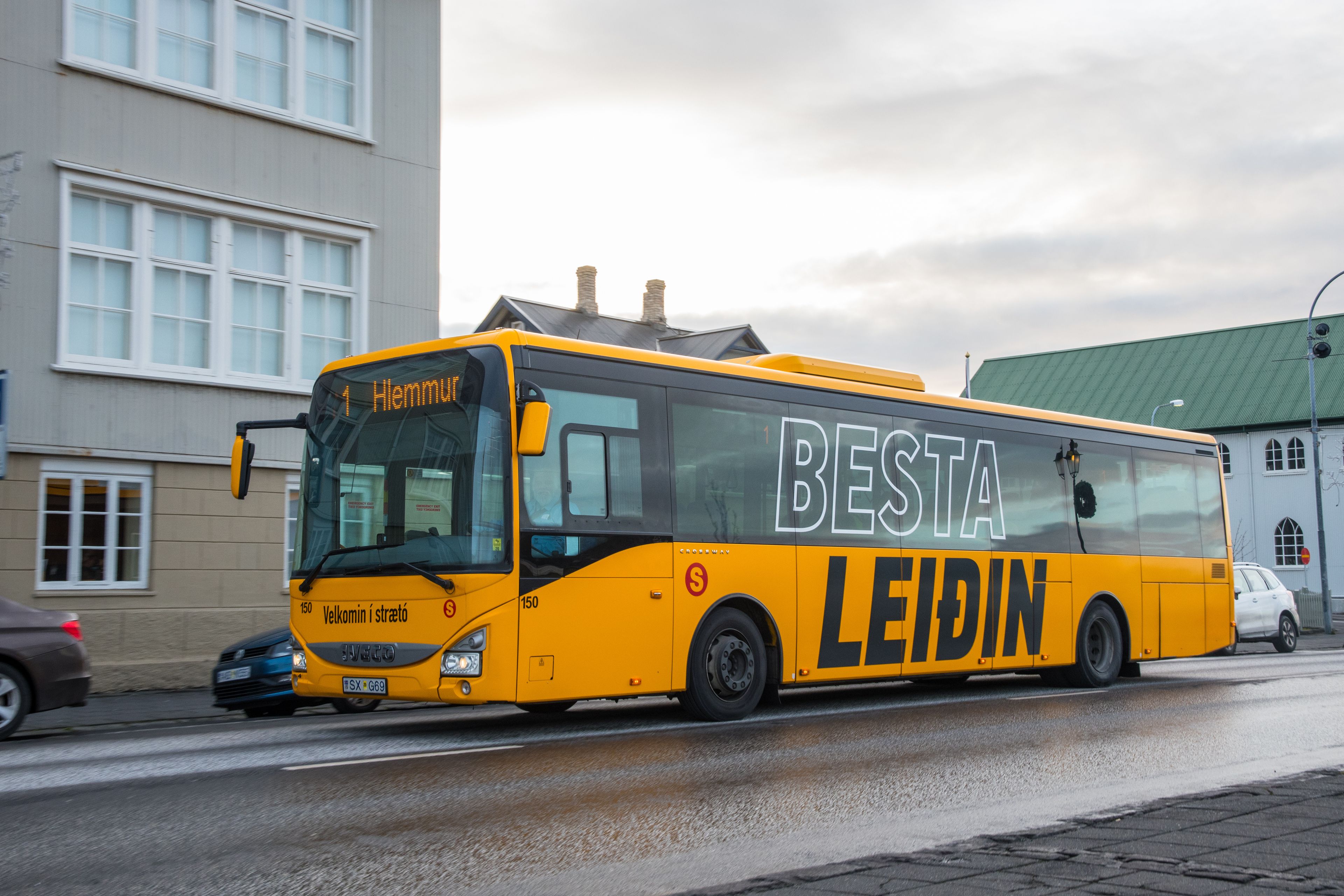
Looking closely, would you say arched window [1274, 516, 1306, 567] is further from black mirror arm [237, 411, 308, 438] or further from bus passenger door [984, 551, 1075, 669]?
black mirror arm [237, 411, 308, 438]

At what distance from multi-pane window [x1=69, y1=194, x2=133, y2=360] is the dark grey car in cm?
762

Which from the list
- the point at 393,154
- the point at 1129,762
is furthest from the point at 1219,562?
the point at 393,154

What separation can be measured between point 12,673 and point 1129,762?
29.9 feet

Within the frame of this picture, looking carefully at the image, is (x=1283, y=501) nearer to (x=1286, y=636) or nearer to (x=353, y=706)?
(x=1286, y=636)

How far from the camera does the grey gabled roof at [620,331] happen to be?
58281 mm

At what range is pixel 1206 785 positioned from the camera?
7.85m

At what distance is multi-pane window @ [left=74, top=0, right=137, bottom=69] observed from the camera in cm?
1822

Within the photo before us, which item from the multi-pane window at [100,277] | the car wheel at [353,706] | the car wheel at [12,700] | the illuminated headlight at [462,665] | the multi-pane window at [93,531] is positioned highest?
the multi-pane window at [100,277]

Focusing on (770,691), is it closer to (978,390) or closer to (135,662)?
(135,662)

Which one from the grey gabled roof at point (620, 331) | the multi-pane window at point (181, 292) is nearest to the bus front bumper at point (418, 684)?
the multi-pane window at point (181, 292)

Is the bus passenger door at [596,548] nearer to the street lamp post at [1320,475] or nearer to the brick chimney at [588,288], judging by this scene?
the street lamp post at [1320,475]

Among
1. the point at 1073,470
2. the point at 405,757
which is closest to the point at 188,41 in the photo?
the point at 1073,470

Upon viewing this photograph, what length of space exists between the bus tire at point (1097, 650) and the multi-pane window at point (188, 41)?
583 inches

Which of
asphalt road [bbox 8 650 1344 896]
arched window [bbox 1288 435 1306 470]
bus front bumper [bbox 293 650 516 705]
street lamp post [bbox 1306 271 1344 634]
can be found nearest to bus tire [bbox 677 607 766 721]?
asphalt road [bbox 8 650 1344 896]
